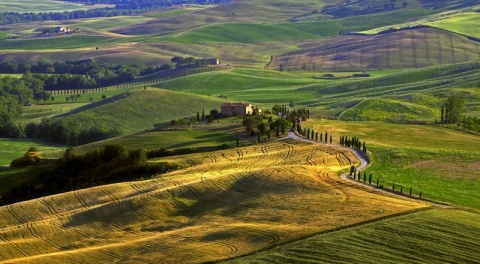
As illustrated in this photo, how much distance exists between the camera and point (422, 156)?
266 feet

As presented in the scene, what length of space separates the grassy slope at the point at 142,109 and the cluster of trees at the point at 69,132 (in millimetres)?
4916

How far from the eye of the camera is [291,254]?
49469mm

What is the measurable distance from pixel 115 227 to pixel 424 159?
32800 millimetres

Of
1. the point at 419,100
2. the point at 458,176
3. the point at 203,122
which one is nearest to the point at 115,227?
the point at 458,176

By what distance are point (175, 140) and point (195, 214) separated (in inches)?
1431

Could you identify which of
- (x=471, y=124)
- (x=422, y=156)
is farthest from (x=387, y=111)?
→ (x=422, y=156)

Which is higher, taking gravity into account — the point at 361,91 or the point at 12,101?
the point at 361,91

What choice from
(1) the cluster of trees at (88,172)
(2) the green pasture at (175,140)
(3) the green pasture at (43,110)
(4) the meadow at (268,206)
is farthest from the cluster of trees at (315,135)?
(3) the green pasture at (43,110)

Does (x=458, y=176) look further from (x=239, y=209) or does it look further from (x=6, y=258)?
(x=6, y=258)

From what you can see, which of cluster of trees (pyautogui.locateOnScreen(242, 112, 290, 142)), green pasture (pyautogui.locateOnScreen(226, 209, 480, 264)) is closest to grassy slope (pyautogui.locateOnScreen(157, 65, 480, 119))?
cluster of trees (pyautogui.locateOnScreen(242, 112, 290, 142))

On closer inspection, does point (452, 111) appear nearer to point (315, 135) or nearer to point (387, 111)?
point (315, 135)

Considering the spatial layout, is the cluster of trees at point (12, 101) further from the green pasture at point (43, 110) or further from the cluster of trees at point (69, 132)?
the cluster of trees at point (69, 132)

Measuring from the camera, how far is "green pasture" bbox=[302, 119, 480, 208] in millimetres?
66562

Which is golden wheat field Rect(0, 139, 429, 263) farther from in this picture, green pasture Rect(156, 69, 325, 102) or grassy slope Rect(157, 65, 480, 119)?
green pasture Rect(156, 69, 325, 102)
